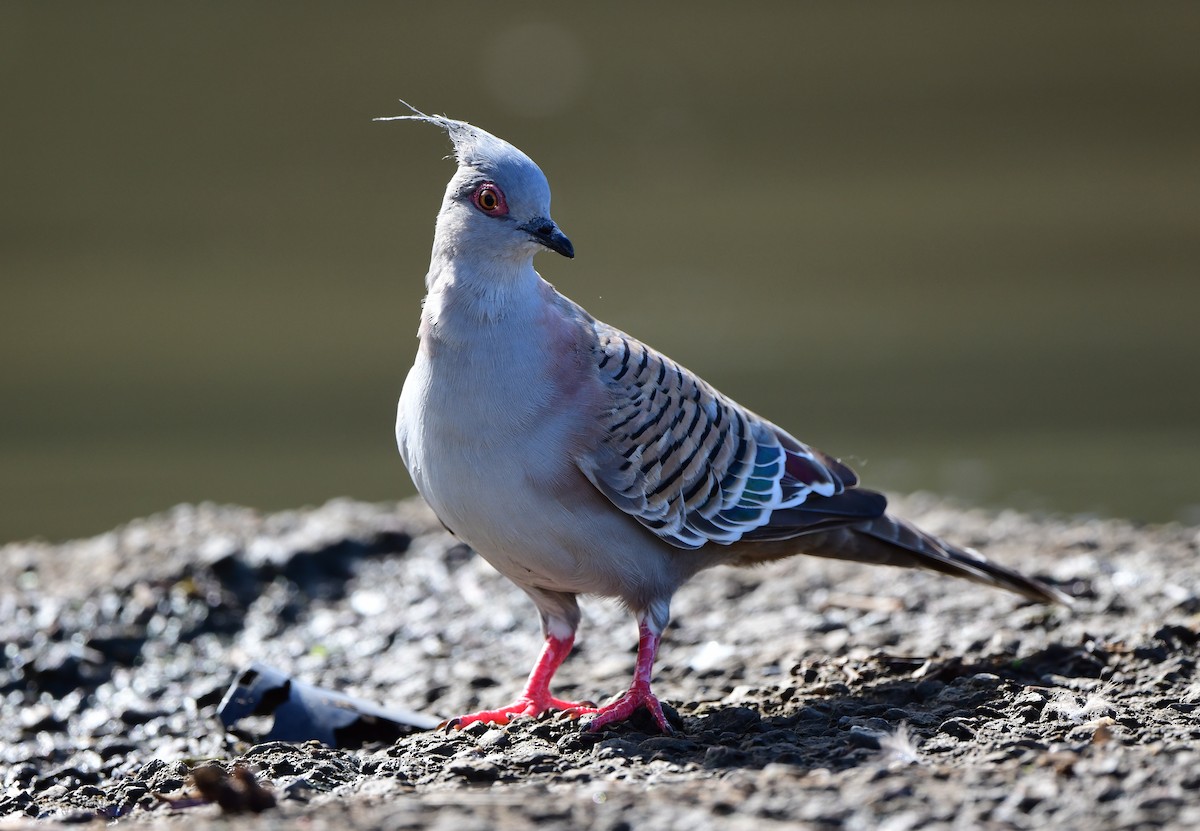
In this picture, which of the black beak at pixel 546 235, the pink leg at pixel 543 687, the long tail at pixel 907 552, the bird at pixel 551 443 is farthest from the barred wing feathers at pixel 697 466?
the pink leg at pixel 543 687

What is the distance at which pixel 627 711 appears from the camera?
440 cm

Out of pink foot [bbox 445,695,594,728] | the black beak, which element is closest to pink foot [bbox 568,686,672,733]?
pink foot [bbox 445,695,594,728]

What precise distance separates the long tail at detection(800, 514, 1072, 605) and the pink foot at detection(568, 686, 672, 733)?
1011 mm

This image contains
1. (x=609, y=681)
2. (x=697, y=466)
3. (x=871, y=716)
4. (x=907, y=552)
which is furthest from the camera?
(x=609, y=681)

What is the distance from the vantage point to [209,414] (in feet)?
35.2

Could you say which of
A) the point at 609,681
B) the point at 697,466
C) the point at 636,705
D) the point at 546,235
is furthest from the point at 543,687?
the point at 546,235

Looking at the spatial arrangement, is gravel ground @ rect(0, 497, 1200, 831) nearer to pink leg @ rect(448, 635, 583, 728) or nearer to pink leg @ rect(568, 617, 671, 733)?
pink leg @ rect(568, 617, 671, 733)

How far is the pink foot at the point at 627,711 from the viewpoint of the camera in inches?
169

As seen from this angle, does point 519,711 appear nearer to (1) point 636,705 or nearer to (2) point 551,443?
(1) point 636,705

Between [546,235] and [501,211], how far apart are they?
16 centimetres

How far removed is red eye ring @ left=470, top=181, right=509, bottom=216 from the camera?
454 centimetres

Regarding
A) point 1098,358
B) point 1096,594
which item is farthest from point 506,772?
point 1098,358

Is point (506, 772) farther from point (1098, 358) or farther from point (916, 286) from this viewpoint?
point (916, 286)

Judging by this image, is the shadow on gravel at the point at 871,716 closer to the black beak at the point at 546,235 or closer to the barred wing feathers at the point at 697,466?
the barred wing feathers at the point at 697,466
